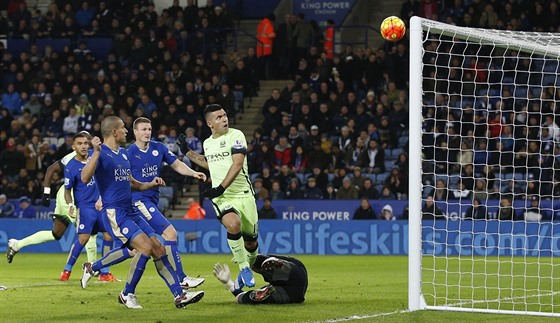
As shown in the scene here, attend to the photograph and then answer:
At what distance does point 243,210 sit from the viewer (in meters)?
12.2

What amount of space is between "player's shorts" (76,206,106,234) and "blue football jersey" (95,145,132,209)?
4034mm

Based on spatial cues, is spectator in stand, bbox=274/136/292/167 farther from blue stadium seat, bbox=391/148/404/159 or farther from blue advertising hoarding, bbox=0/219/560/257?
blue advertising hoarding, bbox=0/219/560/257

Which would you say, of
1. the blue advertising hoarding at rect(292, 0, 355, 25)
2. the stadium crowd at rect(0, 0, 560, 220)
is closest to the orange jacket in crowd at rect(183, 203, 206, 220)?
the stadium crowd at rect(0, 0, 560, 220)

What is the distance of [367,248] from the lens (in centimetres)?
2248

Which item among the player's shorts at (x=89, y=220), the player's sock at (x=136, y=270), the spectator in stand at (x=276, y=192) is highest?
the player's sock at (x=136, y=270)

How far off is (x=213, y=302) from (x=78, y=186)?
441cm

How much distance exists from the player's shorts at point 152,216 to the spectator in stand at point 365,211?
10.4m

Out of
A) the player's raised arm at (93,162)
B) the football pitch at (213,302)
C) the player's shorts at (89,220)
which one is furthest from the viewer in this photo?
the player's shorts at (89,220)

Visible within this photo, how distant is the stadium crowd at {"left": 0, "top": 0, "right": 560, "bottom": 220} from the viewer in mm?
24547

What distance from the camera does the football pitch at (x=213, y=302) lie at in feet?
33.6

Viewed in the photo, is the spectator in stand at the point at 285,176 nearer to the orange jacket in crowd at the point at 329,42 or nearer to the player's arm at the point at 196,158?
the orange jacket in crowd at the point at 329,42

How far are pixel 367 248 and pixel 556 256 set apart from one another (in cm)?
410

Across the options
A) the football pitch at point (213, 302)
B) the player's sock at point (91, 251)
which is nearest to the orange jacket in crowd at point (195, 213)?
the football pitch at point (213, 302)

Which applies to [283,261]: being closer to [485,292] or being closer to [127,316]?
[127,316]
